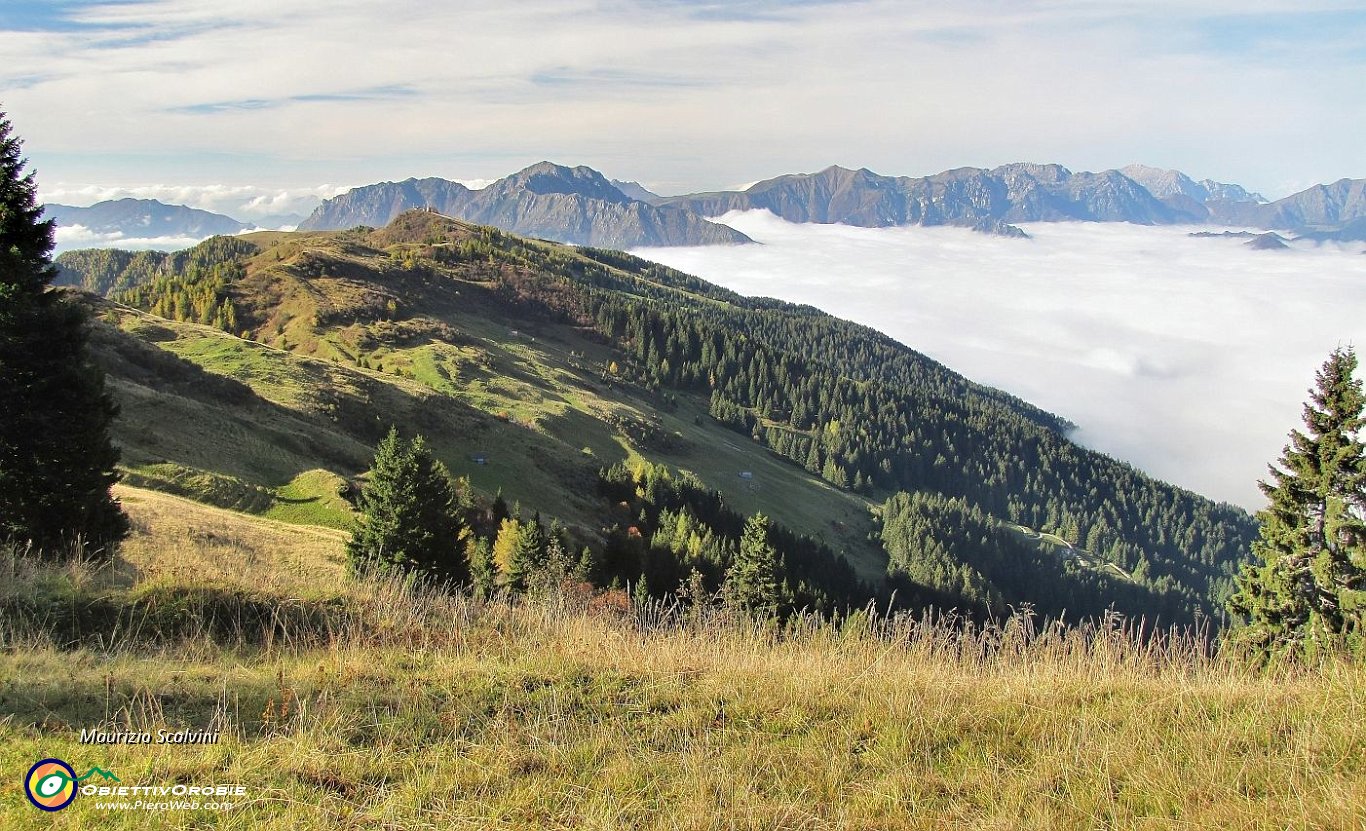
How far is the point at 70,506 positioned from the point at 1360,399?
1478 inches

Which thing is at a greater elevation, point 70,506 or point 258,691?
point 258,691

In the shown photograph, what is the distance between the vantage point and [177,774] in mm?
4844

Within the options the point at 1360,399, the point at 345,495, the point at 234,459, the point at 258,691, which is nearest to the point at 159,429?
the point at 234,459

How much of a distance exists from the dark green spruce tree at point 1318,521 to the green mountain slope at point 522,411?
108 ft

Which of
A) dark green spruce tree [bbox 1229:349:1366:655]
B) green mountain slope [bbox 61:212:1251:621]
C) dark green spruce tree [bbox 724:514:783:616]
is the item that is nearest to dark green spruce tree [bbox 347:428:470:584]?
green mountain slope [bbox 61:212:1251:621]

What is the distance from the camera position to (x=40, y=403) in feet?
57.8

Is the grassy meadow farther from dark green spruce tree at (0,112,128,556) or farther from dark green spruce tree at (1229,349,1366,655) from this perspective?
dark green spruce tree at (1229,349,1366,655)

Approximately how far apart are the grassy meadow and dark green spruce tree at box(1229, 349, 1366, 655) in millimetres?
21571

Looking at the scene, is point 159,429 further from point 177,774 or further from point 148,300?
point 148,300

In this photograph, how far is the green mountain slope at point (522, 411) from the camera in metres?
49.1

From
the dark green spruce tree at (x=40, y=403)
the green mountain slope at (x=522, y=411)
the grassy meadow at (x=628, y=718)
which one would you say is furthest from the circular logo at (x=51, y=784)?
the green mountain slope at (x=522, y=411)

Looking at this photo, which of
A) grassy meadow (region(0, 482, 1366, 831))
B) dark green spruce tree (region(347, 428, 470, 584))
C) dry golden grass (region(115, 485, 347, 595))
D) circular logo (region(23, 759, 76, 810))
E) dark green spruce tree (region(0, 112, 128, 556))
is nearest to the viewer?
circular logo (region(23, 759, 76, 810))

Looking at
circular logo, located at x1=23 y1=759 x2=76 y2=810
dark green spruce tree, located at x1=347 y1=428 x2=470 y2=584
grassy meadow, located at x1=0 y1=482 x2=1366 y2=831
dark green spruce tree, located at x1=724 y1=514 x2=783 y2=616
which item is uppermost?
circular logo, located at x1=23 y1=759 x2=76 y2=810

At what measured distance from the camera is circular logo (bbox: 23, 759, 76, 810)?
4457 mm
